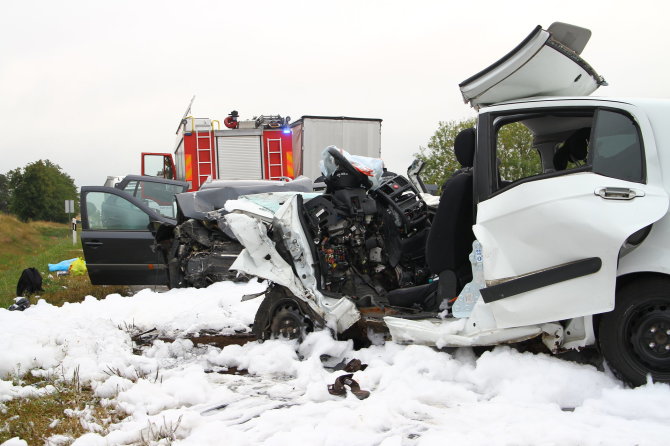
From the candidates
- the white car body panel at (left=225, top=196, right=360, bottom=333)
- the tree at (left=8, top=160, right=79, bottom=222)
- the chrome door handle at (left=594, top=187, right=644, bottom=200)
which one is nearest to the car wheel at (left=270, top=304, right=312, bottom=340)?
the white car body panel at (left=225, top=196, right=360, bottom=333)

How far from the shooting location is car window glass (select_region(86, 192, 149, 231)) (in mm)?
9273

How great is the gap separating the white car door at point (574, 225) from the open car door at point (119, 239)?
630 centimetres

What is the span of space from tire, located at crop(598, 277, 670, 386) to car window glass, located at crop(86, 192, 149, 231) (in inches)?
294

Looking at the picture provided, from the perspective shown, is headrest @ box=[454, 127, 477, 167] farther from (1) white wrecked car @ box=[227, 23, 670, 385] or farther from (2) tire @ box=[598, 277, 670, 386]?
(2) tire @ box=[598, 277, 670, 386]

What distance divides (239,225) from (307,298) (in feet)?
3.07

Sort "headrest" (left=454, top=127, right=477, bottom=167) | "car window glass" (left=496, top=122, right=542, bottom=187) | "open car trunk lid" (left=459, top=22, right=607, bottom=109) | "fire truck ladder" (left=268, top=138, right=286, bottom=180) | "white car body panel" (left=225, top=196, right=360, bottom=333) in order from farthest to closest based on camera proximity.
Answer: "fire truck ladder" (left=268, top=138, right=286, bottom=180) < "white car body panel" (left=225, top=196, right=360, bottom=333) < "headrest" (left=454, top=127, right=477, bottom=167) < "car window glass" (left=496, top=122, right=542, bottom=187) < "open car trunk lid" (left=459, top=22, right=607, bottom=109)

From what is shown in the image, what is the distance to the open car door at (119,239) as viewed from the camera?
29.6 feet

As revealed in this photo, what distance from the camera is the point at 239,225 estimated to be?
541 cm

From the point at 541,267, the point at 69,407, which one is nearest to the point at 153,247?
the point at 69,407

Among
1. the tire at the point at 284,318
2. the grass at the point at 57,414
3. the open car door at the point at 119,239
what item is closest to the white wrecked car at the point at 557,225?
the tire at the point at 284,318

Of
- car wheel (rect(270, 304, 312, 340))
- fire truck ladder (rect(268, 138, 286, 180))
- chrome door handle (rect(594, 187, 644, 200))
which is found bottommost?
car wheel (rect(270, 304, 312, 340))

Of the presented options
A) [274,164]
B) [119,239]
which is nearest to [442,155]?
[274,164]

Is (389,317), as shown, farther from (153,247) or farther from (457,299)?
(153,247)

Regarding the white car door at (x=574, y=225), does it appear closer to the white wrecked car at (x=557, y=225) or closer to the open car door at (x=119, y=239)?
the white wrecked car at (x=557, y=225)
